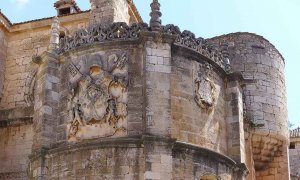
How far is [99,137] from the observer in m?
12.5

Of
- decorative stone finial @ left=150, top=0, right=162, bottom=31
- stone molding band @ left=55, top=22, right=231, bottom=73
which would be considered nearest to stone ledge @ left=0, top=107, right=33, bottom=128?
stone molding band @ left=55, top=22, right=231, bottom=73

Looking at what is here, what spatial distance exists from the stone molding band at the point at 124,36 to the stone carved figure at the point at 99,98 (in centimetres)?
49

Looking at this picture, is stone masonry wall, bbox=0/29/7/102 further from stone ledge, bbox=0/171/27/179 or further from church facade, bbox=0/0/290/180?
church facade, bbox=0/0/290/180

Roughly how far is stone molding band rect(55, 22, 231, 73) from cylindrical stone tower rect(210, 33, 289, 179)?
4.01 meters

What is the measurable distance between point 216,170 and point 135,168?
2.17 metres

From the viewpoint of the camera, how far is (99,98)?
42.2ft

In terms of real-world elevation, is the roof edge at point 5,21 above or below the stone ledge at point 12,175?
above

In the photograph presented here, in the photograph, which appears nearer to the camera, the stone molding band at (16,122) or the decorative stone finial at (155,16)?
the decorative stone finial at (155,16)

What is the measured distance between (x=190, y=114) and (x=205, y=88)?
3.08ft

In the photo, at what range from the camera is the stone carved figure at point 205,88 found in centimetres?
1347

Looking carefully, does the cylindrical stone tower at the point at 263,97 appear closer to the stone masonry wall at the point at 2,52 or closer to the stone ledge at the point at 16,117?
the stone ledge at the point at 16,117

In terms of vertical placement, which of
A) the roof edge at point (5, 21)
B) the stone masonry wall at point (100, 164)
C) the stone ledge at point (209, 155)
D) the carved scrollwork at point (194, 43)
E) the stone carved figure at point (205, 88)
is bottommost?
the stone masonry wall at point (100, 164)

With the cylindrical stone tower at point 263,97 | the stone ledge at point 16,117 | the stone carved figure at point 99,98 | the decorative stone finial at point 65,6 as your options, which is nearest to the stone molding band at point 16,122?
the stone ledge at point 16,117

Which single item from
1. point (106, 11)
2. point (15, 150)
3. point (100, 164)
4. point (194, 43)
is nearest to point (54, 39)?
point (194, 43)
